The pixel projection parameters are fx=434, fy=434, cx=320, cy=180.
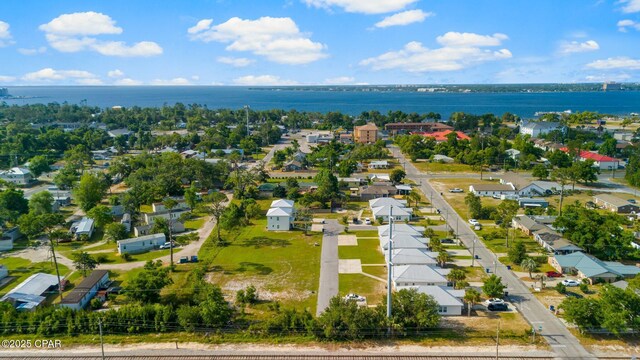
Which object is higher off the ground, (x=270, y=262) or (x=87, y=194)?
(x=87, y=194)

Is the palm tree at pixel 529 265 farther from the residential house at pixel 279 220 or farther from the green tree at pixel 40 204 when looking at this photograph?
the green tree at pixel 40 204

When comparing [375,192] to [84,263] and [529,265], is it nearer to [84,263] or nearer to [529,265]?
[529,265]

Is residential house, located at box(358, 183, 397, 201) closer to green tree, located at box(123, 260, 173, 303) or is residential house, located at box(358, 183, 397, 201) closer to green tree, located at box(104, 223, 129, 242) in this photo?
green tree, located at box(104, 223, 129, 242)

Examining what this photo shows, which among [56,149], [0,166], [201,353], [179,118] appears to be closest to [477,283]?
[201,353]

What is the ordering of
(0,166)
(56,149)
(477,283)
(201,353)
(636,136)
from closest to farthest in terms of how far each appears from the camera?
(201,353) < (477,283) < (0,166) < (56,149) < (636,136)

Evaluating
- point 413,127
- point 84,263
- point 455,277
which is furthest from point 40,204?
point 413,127

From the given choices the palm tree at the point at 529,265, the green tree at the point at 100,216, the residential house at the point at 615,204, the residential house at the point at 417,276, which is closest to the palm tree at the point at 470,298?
the residential house at the point at 417,276

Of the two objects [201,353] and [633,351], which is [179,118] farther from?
[633,351]
